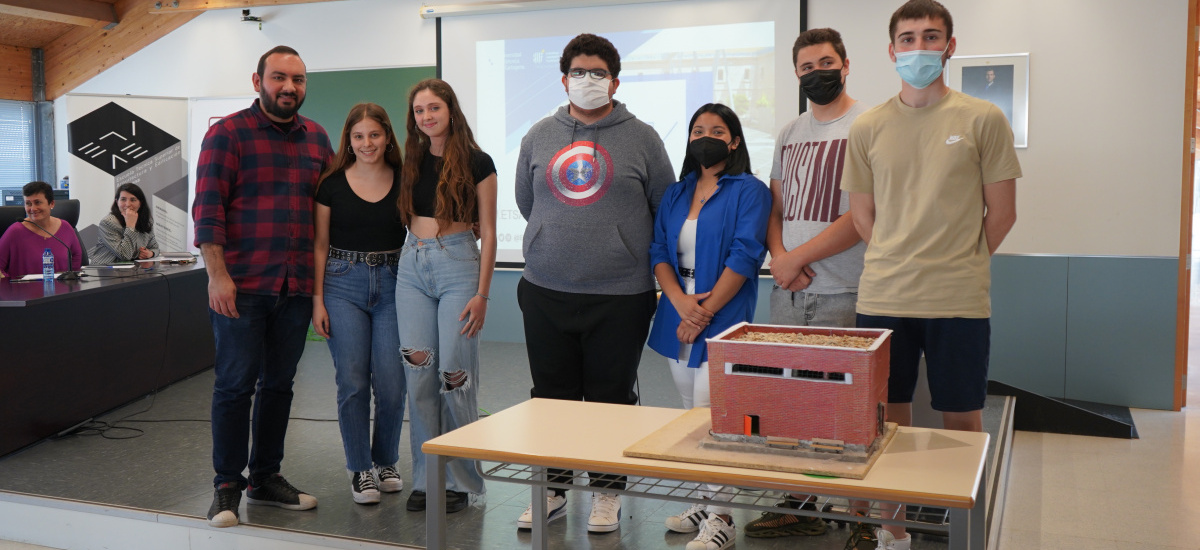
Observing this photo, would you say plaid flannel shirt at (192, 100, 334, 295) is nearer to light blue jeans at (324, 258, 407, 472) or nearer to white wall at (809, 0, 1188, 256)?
light blue jeans at (324, 258, 407, 472)

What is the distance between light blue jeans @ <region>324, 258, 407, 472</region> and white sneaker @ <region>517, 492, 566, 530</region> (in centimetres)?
56

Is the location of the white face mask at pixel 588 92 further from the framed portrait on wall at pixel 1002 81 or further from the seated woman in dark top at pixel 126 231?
the seated woman in dark top at pixel 126 231

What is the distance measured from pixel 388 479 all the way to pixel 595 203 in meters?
1.23

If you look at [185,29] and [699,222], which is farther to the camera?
[185,29]

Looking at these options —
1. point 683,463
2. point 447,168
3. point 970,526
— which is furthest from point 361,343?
point 970,526

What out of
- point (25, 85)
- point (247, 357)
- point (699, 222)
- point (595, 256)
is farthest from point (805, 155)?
point (25, 85)

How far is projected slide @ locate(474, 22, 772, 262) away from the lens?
5410mm

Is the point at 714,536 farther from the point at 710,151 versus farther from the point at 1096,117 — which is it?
the point at 1096,117

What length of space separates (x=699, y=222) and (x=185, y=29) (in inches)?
236

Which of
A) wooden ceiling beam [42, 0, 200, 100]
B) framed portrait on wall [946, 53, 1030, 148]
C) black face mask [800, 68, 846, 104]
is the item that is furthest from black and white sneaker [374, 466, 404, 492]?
wooden ceiling beam [42, 0, 200, 100]

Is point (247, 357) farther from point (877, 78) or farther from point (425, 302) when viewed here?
point (877, 78)

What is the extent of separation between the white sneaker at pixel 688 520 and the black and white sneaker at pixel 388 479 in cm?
95

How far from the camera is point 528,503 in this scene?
9.44 ft

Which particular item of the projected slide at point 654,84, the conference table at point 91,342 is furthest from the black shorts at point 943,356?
the projected slide at point 654,84
